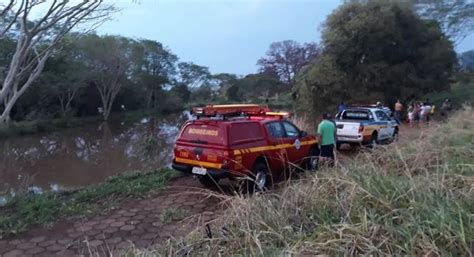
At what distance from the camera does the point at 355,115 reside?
15.7m

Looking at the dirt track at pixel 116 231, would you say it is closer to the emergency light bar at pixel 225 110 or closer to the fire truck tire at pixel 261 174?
the fire truck tire at pixel 261 174

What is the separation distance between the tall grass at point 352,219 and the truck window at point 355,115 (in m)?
10.8

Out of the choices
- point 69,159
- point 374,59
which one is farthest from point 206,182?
point 374,59

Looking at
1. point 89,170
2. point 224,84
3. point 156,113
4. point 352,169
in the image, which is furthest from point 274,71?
point 352,169

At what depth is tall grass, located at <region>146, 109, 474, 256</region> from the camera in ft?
9.77

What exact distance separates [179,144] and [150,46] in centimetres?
4744

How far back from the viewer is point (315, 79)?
1128 inches

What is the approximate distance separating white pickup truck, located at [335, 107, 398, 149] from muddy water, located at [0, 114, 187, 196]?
271 inches

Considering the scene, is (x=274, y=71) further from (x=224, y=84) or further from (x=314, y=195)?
(x=314, y=195)

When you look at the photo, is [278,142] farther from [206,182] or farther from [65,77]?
[65,77]

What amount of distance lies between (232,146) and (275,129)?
1727 mm

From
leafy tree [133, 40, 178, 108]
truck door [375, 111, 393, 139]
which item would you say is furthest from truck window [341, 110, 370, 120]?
leafy tree [133, 40, 178, 108]

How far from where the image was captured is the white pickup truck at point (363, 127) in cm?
1449

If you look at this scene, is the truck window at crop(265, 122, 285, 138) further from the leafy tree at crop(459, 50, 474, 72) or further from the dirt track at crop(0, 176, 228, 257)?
the leafy tree at crop(459, 50, 474, 72)
